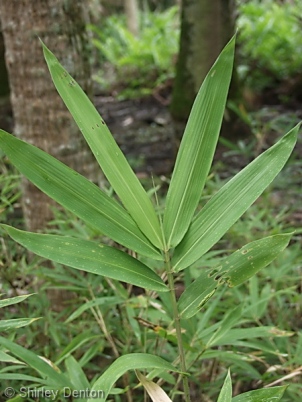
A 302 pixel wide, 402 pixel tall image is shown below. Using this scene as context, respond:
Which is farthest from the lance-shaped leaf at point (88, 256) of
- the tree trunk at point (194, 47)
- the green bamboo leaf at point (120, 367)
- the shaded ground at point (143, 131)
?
the shaded ground at point (143, 131)

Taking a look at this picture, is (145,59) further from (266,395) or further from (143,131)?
(266,395)

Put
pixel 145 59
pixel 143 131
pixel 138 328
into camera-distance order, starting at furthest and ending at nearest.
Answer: pixel 145 59 < pixel 143 131 < pixel 138 328

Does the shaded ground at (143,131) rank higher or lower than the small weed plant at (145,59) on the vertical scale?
lower

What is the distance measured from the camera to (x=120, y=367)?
95 cm

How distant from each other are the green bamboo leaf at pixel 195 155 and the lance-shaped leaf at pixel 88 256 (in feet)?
0.29

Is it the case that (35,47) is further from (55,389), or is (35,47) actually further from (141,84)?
(141,84)

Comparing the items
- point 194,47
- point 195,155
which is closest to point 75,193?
point 195,155

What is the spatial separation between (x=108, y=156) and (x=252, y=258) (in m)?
0.35

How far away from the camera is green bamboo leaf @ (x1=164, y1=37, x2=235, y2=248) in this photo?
3.50ft

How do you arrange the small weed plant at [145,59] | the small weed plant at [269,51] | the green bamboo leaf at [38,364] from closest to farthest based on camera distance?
1. the green bamboo leaf at [38,364]
2. the small weed plant at [269,51]
3. the small weed plant at [145,59]

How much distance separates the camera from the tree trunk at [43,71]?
80.9 inches

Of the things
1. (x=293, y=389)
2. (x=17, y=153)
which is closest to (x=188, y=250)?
(x=17, y=153)

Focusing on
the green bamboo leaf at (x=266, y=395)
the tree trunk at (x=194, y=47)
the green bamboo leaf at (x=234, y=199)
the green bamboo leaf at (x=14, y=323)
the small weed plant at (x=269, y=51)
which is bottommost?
the green bamboo leaf at (x=266, y=395)

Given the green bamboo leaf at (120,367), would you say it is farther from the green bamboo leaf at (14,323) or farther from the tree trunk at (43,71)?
the tree trunk at (43,71)
